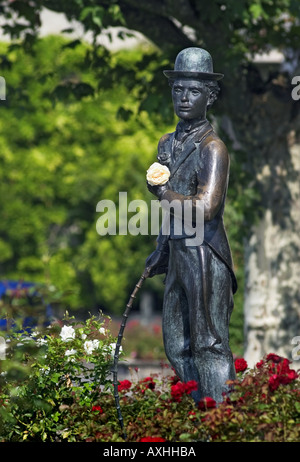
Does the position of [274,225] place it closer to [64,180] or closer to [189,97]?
[189,97]

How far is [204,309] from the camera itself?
254 inches

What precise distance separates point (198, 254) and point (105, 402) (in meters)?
1.34

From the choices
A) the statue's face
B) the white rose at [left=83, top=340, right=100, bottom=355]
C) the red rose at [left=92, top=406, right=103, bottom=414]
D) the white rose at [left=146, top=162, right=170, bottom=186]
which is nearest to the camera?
the white rose at [left=146, top=162, right=170, bottom=186]

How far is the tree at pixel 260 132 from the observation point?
1186cm

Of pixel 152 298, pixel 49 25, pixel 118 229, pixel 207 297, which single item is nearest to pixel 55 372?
pixel 207 297

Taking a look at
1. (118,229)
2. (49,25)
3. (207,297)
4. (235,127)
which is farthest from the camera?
(49,25)

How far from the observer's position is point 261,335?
1274 centimetres

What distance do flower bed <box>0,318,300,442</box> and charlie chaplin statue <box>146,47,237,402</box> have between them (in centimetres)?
21

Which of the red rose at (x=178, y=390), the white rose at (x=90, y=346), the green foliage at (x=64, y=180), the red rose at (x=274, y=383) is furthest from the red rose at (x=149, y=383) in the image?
the green foliage at (x=64, y=180)

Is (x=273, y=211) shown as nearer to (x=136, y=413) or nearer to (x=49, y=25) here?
(x=136, y=413)

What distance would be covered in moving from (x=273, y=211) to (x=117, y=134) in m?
15.9

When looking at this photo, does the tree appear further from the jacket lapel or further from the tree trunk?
the jacket lapel

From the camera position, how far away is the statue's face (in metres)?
6.57

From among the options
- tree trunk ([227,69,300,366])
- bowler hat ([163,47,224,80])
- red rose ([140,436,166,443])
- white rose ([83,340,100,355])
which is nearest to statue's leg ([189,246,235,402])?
red rose ([140,436,166,443])
